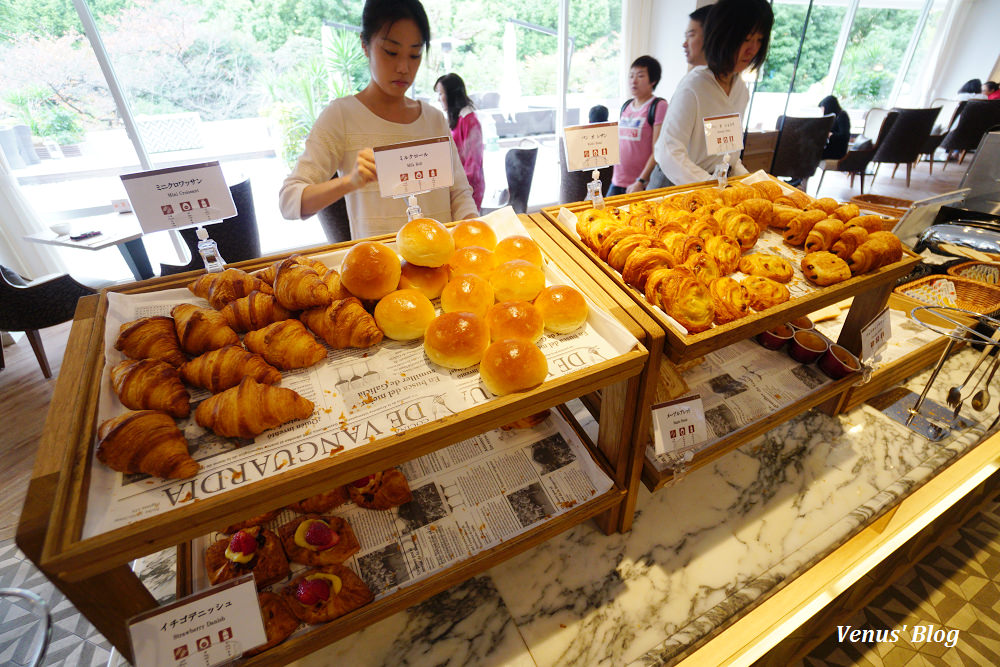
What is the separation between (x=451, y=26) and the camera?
569 centimetres

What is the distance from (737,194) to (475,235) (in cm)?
108

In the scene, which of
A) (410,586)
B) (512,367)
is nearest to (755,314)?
A: (512,367)

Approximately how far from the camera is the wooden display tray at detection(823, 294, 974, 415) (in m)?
1.71

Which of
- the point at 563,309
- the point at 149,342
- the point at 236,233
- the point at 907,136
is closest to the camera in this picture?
the point at 149,342

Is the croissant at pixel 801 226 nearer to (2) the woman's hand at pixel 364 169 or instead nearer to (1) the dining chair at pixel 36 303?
(2) the woman's hand at pixel 364 169

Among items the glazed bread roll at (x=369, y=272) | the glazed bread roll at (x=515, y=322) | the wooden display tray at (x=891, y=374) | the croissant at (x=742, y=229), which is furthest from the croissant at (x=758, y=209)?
the glazed bread roll at (x=369, y=272)

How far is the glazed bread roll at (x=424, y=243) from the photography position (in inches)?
40.8

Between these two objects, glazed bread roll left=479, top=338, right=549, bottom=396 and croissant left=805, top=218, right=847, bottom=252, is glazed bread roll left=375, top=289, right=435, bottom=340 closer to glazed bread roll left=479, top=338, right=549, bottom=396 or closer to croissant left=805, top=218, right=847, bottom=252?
glazed bread roll left=479, top=338, right=549, bottom=396

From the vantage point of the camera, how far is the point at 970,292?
193cm

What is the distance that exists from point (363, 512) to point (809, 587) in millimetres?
1286

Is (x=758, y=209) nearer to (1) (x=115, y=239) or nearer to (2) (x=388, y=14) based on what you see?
(2) (x=388, y=14)

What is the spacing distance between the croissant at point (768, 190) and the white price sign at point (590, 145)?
0.62m

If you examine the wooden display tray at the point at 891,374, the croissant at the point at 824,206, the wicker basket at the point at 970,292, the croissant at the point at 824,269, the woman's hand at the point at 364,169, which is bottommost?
the wooden display tray at the point at 891,374

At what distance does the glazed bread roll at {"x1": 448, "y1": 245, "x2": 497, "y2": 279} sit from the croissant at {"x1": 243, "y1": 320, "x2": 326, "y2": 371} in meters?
0.39
